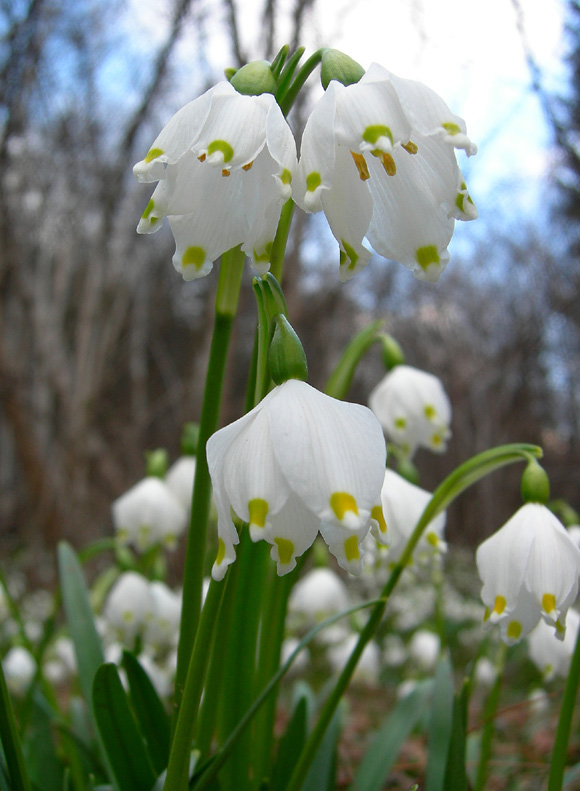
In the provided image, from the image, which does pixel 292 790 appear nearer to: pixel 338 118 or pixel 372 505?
pixel 372 505

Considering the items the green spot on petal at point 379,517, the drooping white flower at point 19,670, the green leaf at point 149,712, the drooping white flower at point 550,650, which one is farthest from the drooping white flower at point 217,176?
the drooping white flower at point 19,670

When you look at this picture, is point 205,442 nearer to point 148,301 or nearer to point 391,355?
point 391,355

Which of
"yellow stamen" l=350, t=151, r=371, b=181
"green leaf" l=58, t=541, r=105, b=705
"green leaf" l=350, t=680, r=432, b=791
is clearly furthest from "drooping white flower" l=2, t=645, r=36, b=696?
"yellow stamen" l=350, t=151, r=371, b=181

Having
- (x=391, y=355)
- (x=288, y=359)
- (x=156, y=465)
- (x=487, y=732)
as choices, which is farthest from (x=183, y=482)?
(x=288, y=359)

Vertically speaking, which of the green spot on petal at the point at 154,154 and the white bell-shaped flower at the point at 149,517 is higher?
the white bell-shaped flower at the point at 149,517

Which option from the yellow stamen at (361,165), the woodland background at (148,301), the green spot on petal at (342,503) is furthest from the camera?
the woodland background at (148,301)

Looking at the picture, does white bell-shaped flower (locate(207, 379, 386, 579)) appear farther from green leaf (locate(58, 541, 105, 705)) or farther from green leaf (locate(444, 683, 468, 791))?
green leaf (locate(58, 541, 105, 705))

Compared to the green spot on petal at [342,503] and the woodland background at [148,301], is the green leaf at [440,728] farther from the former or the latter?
the woodland background at [148,301]

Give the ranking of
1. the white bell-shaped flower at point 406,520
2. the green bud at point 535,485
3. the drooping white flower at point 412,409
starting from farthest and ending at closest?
1. the drooping white flower at point 412,409
2. the white bell-shaped flower at point 406,520
3. the green bud at point 535,485
